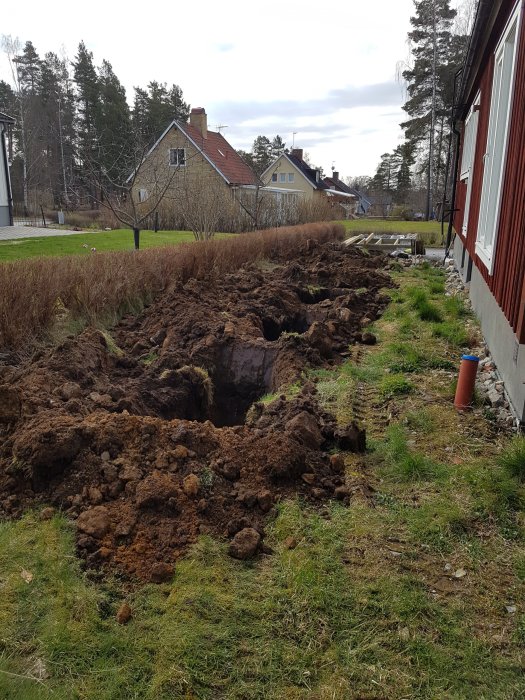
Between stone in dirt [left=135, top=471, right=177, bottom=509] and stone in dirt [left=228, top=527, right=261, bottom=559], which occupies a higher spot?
stone in dirt [left=135, top=471, right=177, bottom=509]

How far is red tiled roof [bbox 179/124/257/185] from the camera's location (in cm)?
3284

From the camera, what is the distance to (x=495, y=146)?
6.57m

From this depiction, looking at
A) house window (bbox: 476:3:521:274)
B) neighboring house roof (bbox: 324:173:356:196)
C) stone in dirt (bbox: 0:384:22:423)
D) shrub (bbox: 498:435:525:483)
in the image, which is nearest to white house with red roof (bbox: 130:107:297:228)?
house window (bbox: 476:3:521:274)

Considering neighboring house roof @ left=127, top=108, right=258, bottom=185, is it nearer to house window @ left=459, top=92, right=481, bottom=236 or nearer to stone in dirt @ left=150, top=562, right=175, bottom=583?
house window @ left=459, top=92, right=481, bottom=236

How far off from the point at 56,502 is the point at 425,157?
41.0 metres

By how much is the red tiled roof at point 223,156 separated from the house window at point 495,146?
25875 mm

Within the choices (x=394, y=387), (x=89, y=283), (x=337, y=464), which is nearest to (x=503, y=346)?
(x=394, y=387)

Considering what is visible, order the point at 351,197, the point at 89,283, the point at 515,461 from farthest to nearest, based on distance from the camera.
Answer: the point at 351,197 → the point at 89,283 → the point at 515,461

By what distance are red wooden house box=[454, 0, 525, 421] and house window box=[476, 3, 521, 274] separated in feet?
0.04

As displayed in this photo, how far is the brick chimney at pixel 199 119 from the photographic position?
1366 inches

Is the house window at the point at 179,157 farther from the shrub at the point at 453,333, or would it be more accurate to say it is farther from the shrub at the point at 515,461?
the shrub at the point at 515,461

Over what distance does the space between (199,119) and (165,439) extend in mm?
35121

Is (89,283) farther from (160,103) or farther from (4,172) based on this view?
(160,103)

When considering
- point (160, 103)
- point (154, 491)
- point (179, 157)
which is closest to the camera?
point (154, 491)
